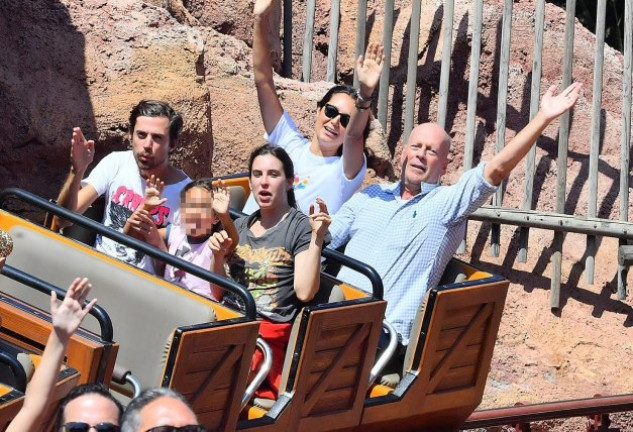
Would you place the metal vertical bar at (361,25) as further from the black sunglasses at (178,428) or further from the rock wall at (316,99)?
the black sunglasses at (178,428)

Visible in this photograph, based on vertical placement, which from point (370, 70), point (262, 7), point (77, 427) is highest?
point (262, 7)

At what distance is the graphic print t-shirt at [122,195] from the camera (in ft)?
18.1

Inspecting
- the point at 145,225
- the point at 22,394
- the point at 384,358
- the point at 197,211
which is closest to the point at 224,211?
the point at 197,211

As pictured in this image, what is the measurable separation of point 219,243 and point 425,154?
1.10 metres

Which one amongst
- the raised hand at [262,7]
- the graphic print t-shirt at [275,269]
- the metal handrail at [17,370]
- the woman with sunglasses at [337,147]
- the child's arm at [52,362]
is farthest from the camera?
the raised hand at [262,7]

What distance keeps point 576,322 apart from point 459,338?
358 centimetres

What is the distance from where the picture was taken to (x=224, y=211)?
5113 millimetres

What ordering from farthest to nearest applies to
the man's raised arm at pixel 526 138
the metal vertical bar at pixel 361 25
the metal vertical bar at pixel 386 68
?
the metal vertical bar at pixel 361 25
the metal vertical bar at pixel 386 68
the man's raised arm at pixel 526 138

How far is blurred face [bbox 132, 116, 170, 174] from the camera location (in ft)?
18.3

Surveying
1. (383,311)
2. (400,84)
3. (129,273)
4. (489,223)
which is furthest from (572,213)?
(129,273)

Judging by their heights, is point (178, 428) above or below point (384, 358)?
below

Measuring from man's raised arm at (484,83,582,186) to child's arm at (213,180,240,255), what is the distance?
1.06 metres

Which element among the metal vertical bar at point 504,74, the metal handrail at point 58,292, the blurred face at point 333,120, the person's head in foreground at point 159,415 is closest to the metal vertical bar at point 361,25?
the metal vertical bar at point 504,74

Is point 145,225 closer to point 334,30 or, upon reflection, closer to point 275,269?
point 275,269
